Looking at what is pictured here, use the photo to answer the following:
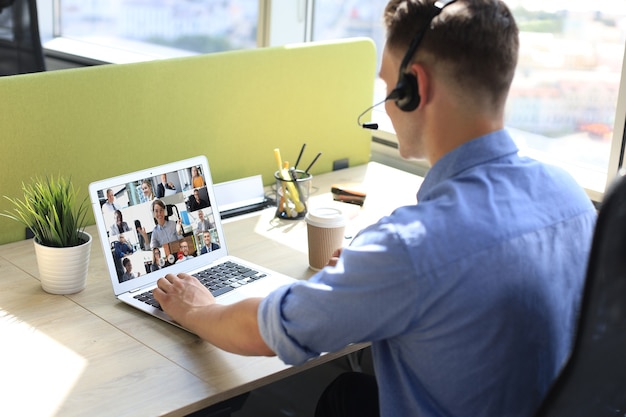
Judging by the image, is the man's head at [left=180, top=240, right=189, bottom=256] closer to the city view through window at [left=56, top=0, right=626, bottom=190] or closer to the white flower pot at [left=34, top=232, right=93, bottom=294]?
the white flower pot at [left=34, top=232, right=93, bottom=294]

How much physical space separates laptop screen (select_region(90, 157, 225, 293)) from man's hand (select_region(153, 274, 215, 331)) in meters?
0.09

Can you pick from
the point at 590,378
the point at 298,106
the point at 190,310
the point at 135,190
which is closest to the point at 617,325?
the point at 590,378

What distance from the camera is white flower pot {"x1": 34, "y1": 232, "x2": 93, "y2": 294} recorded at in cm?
166

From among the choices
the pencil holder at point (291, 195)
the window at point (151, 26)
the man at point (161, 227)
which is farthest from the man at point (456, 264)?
the window at point (151, 26)

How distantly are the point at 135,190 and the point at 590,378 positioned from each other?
94cm

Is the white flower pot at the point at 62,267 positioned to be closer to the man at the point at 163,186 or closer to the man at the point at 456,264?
the man at the point at 163,186

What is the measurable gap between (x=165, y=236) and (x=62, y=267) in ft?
0.69

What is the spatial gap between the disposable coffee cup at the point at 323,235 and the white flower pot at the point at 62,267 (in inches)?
18.7

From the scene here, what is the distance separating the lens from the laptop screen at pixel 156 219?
1629 mm

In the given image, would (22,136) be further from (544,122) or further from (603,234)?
(544,122)

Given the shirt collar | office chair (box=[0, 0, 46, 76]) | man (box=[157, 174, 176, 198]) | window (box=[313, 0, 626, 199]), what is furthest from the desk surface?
office chair (box=[0, 0, 46, 76])

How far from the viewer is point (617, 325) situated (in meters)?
1.09

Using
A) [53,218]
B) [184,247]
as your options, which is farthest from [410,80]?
[53,218]

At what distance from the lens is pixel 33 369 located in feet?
4.56
